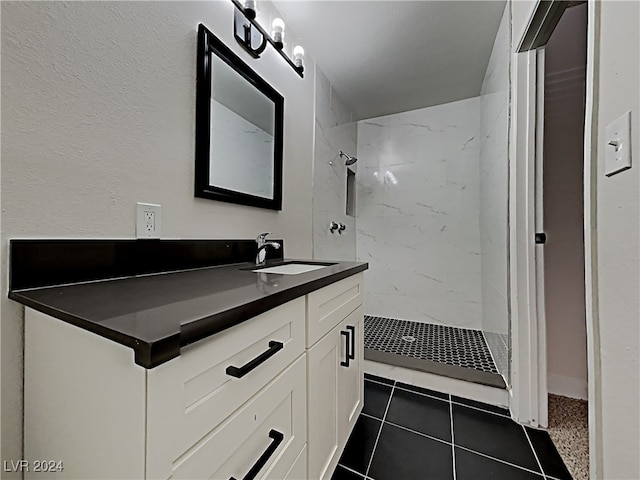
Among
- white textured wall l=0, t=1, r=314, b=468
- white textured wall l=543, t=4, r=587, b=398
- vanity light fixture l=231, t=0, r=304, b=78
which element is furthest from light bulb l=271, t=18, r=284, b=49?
white textured wall l=543, t=4, r=587, b=398

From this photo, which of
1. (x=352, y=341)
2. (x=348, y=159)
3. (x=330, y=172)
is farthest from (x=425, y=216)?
(x=352, y=341)

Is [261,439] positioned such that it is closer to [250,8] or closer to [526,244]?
[526,244]

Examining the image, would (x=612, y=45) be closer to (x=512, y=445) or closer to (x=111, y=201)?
(x=111, y=201)

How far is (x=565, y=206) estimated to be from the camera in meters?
1.65

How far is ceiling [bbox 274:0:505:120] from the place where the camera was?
1.60 m

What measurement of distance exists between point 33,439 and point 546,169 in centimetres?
242

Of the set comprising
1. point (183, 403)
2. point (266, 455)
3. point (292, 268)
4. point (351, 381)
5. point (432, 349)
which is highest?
point (292, 268)

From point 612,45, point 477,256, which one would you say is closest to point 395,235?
point 477,256

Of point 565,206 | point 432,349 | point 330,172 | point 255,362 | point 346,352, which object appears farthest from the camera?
point 330,172

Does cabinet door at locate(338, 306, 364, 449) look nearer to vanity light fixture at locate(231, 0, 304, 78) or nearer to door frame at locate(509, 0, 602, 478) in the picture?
door frame at locate(509, 0, 602, 478)

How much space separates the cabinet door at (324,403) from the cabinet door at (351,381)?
1.9 inches

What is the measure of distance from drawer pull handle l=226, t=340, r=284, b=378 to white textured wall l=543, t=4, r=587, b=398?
5.88 feet

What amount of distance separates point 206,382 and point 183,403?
50mm

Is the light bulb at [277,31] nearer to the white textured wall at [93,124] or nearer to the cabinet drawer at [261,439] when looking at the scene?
the white textured wall at [93,124]
